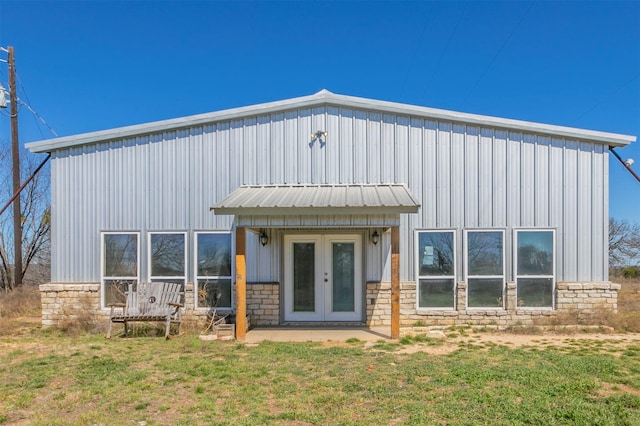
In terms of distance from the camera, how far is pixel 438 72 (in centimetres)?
1540

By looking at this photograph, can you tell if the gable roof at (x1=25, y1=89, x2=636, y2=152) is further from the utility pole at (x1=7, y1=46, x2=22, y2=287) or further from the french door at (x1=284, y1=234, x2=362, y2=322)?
the utility pole at (x1=7, y1=46, x2=22, y2=287)

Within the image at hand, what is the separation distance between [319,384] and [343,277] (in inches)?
177

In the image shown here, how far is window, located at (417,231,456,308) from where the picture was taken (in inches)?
371

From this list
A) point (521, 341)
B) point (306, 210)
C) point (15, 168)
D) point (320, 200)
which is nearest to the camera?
point (521, 341)

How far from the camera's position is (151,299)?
8727 millimetres

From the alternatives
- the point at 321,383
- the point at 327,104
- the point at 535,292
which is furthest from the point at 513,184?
the point at 321,383

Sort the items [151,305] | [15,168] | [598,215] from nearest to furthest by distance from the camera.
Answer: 1. [151,305]
2. [598,215]
3. [15,168]

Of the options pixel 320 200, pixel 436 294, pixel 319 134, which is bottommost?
pixel 436 294

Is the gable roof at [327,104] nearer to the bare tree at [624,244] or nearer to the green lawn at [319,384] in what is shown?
the green lawn at [319,384]

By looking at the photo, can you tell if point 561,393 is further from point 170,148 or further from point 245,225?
point 170,148

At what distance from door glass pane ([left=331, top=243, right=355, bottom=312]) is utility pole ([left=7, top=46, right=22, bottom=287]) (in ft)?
32.6

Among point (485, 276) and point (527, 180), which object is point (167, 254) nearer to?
point (485, 276)

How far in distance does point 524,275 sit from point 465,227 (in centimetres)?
177

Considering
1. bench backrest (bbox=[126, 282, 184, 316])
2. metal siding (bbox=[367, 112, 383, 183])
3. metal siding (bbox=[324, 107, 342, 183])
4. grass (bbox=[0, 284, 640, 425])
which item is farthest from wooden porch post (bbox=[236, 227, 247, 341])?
metal siding (bbox=[367, 112, 383, 183])
